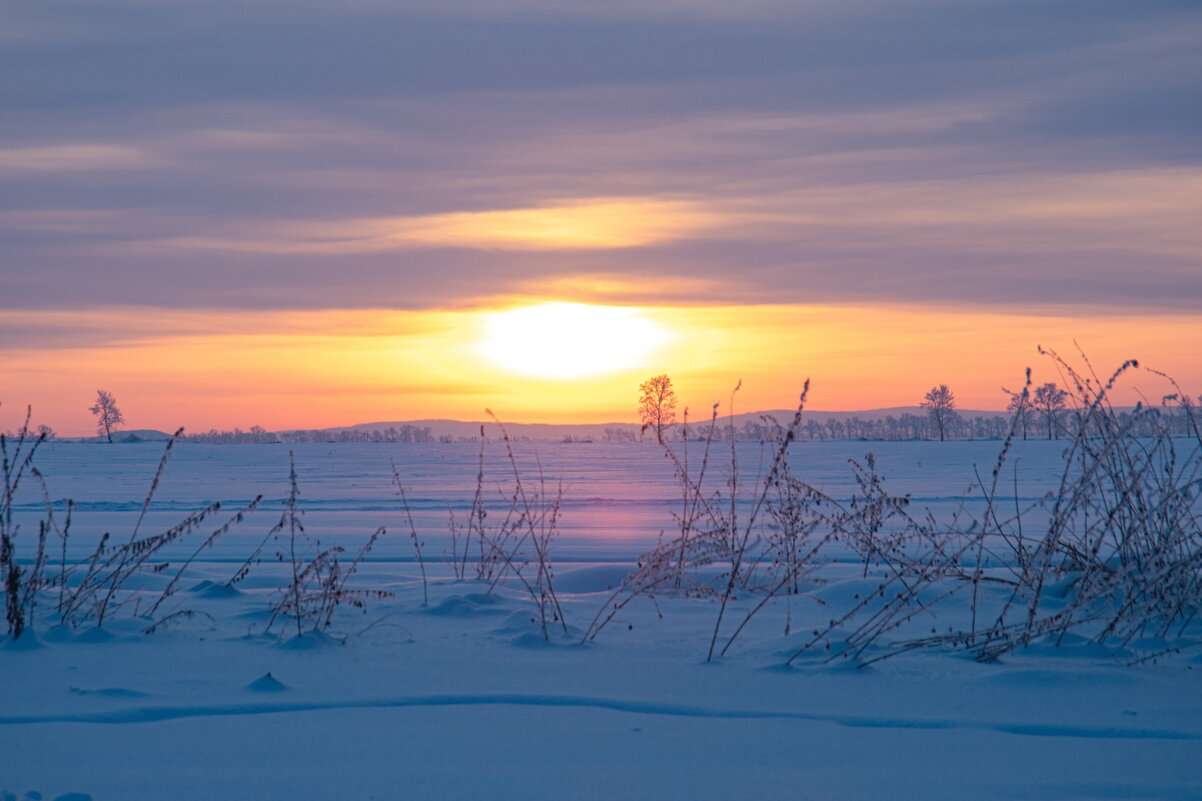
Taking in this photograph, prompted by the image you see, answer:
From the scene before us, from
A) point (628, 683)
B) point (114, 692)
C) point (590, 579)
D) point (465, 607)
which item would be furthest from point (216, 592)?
point (628, 683)

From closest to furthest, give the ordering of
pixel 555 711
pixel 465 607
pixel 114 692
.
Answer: pixel 555 711
pixel 114 692
pixel 465 607

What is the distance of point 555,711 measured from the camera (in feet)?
11.1

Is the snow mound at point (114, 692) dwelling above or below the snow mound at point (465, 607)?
below

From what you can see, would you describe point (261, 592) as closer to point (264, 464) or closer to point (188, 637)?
point (188, 637)

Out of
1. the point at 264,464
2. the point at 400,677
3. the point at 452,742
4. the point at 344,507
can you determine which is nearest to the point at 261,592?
the point at 400,677

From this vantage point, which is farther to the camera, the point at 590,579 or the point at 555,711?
the point at 590,579

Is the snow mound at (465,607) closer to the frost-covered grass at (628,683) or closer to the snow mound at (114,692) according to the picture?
the frost-covered grass at (628,683)

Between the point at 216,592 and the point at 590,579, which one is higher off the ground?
the point at 216,592

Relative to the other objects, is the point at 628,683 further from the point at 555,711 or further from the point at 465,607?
the point at 465,607

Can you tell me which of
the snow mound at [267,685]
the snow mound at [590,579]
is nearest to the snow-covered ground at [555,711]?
the snow mound at [267,685]

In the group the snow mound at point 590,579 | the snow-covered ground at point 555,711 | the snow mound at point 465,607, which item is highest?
the snow mound at point 465,607

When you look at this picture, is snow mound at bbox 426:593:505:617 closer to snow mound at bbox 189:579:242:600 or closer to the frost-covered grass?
the frost-covered grass

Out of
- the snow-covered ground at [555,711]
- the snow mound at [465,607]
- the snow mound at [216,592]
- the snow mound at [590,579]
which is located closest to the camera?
the snow-covered ground at [555,711]

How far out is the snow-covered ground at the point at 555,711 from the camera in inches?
108
